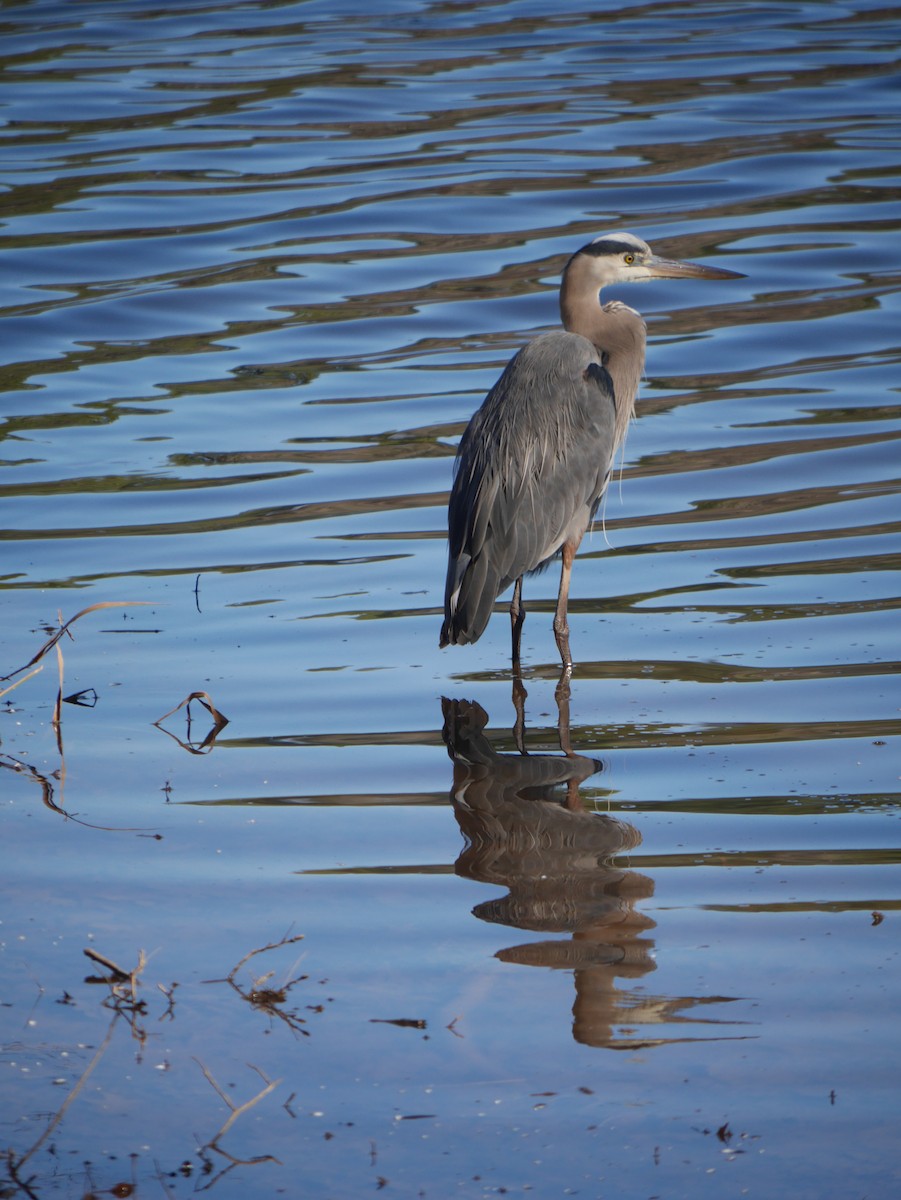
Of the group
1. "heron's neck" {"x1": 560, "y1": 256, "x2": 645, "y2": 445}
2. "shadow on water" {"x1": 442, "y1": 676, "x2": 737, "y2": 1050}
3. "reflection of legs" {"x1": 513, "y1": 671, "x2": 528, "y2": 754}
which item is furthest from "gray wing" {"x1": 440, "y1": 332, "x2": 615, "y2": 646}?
"shadow on water" {"x1": 442, "y1": 676, "x2": 737, "y2": 1050}

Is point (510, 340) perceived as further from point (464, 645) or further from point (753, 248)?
point (464, 645)

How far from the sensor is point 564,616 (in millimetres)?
6676

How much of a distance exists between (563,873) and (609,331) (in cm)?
365

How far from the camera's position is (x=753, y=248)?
14539 mm

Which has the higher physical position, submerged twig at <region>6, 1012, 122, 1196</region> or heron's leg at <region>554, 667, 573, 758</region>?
submerged twig at <region>6, 1012, 122, 1196</region>

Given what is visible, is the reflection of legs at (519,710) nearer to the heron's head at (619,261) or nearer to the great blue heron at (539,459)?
the great blue heron at (539,459)

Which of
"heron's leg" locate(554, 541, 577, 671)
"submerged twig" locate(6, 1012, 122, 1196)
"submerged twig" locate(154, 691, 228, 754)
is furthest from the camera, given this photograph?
"heron's leg" locate(554, 541, 577, 671)

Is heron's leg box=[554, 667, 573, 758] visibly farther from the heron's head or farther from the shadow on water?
the heron's head

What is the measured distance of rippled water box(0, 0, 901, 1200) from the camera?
3.46m

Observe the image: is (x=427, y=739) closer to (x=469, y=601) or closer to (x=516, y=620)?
(x=469, y=601)

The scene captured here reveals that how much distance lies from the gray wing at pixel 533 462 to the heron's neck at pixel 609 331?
0.22m

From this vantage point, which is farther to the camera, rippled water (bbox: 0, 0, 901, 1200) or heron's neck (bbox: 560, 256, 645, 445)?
heron's neck (bbox: 560, 256, 645, 445)

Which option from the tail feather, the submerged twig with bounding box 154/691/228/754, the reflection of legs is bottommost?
the reflection of legs

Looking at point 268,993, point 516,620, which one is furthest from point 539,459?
point 268,993
